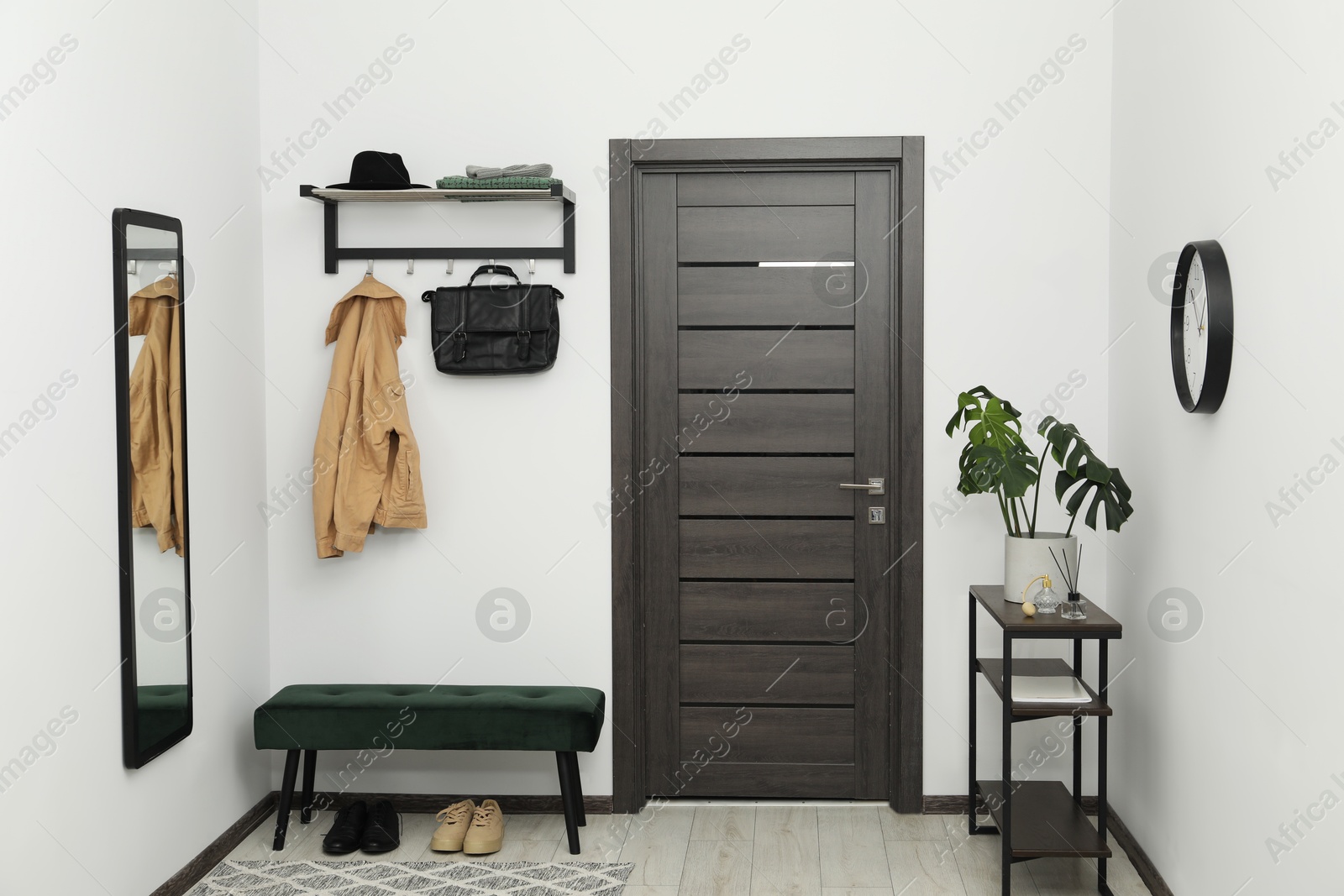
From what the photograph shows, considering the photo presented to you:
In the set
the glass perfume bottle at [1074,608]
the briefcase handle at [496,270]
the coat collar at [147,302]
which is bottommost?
the glass perfume bottle at [1074,608]

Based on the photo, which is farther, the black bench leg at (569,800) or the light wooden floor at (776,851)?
the black bench leg at (569,800)

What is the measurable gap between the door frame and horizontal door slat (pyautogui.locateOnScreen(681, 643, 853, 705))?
161mm

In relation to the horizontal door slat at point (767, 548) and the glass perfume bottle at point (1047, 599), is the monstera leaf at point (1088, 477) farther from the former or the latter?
the horizontal door slat at point (767, 548)

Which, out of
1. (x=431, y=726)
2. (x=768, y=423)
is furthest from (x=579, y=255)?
(x=431, y=726)

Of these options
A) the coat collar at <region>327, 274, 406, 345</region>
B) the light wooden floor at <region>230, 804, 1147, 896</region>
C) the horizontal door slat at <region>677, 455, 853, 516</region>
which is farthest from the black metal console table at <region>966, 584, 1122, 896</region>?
the coat collar at <region>327, 274, 406, 345</region>

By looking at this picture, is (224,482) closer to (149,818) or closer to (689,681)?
(149,818)

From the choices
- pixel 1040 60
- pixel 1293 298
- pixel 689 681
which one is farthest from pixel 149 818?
pixel 1040 60

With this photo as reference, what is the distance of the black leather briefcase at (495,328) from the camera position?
3.18 metres

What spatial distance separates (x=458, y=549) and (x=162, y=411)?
102cm

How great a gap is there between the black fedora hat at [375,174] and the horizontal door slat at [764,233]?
0.86 metres

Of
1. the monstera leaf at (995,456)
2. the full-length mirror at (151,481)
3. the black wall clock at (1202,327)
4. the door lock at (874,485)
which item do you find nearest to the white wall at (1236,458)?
the black wall clock at (1202,327)

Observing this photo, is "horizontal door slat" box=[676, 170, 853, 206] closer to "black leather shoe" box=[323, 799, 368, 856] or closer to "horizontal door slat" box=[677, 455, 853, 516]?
"horizontal door slat" box=[677, 455, 853, 516]

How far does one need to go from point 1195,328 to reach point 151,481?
8.70 ft

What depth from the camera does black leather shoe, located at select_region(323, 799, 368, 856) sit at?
9.86ft
